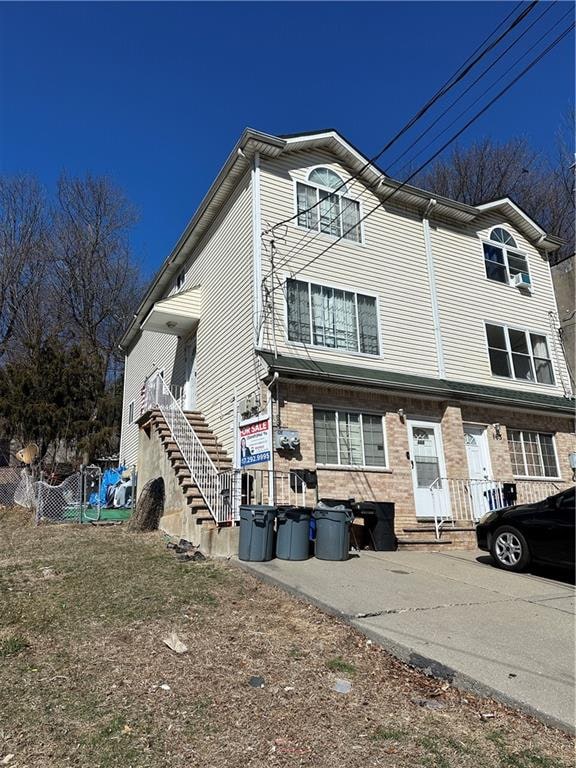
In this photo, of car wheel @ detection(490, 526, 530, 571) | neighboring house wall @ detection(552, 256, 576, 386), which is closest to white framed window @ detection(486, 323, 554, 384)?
neighboring house wall @ detection(552, 256, 576, 386)

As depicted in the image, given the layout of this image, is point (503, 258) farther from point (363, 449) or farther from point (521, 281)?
point (363, 449)

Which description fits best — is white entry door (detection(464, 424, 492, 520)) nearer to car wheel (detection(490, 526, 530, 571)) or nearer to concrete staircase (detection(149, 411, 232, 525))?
car wheel (detection(490, 526, 530, 571))

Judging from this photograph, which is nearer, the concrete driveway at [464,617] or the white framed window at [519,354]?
the concrete driveway at [464,617]

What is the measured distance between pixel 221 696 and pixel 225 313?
10309 millimetres

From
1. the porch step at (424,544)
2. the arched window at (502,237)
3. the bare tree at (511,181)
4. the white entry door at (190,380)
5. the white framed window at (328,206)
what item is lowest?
the porch step at (424,544)

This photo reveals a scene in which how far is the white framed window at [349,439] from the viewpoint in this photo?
36.2ft

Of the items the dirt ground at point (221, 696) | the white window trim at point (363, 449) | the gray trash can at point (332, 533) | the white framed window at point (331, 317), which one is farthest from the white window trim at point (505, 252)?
the dirt ground at point (221, 696)

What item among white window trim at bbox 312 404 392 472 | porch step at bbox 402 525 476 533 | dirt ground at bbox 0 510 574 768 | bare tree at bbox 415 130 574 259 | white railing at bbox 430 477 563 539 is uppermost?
bare tree at bbox 415 130 574 259

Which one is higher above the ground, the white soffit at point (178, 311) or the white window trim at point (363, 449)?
the white soffit at point (178, 311)

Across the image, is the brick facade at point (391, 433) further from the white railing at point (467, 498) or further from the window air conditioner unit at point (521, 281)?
the window air conditioner unit at point (521, 281)

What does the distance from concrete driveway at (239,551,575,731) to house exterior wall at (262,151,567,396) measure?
5.37 m

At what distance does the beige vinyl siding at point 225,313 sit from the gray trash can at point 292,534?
3500 mm

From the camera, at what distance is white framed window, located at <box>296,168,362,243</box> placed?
42.5ft

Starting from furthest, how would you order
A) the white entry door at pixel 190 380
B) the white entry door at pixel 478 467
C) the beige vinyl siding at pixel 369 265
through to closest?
1. the white entry door at pixel 190 380
2. the white entry door at pixel 478 467
3. the beige vinyl siding at pixel 369 265
